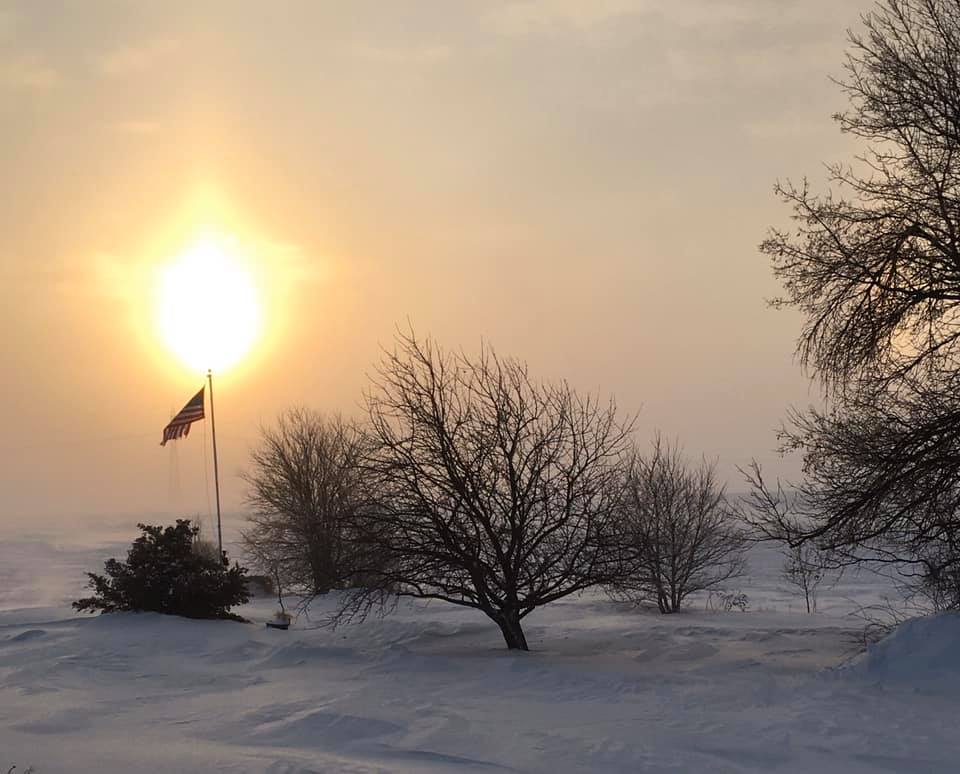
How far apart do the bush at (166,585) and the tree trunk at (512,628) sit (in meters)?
8.64

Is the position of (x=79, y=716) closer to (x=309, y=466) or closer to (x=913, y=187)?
(x=913, y=187)

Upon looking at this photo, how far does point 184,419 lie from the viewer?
3300cm

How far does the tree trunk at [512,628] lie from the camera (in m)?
16.8

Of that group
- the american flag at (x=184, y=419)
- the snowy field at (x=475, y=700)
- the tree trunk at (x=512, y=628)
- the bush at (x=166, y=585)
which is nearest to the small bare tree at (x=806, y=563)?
the snowy field at (x=475, y=700)

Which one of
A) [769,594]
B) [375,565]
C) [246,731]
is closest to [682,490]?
[375,565]

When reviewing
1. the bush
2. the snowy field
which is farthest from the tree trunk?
the bush

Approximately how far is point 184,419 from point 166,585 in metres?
11.6

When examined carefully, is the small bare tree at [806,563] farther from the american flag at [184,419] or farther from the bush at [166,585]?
the american flag at [184,419]

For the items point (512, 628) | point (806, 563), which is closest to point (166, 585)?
point (512, 628)

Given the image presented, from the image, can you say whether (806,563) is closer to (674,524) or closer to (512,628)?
(512,628)

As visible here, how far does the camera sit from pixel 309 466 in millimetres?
39406

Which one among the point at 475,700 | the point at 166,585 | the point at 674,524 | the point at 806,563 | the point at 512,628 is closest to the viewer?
the point at 475,700

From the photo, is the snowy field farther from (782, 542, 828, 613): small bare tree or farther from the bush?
the bush

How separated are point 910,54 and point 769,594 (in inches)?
2228
